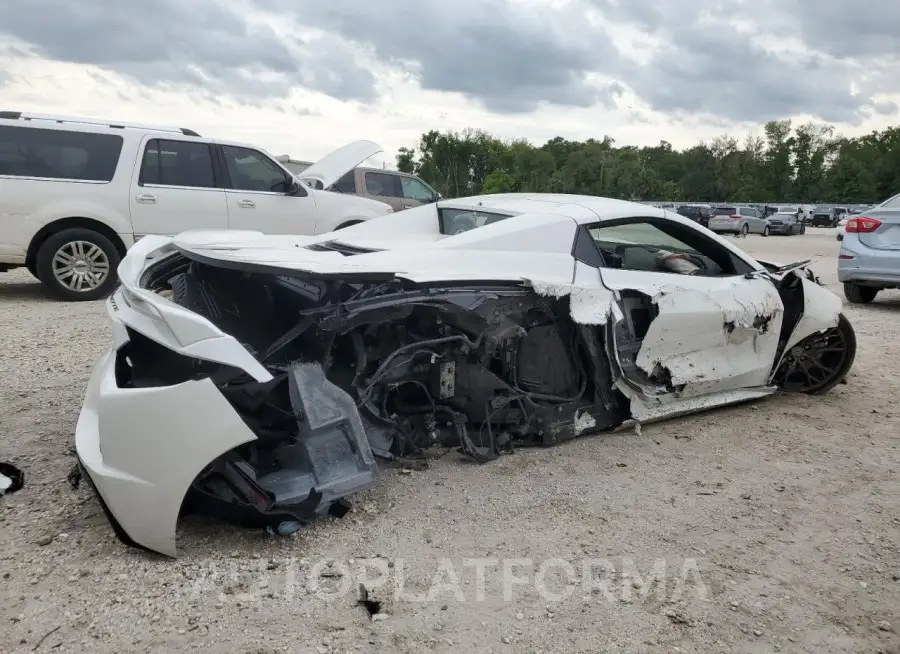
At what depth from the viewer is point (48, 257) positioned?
731 cm

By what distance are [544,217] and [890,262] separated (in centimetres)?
626

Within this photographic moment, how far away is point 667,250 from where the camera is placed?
4.62 m

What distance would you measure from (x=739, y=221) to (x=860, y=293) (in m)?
24.4

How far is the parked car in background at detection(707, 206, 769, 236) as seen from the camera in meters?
31.9

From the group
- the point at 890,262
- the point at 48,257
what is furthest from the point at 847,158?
the point at 48,257

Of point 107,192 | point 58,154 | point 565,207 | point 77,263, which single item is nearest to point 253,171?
point 107,192

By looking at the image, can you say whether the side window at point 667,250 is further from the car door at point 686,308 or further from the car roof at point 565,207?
the car roof at point 565,207

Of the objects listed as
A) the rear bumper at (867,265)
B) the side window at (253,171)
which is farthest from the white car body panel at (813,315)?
the side window at (253,171)

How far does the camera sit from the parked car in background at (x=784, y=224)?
31859mm

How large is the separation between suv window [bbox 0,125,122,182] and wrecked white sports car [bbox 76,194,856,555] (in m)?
4.20

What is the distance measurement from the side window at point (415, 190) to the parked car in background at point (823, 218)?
1529 inches

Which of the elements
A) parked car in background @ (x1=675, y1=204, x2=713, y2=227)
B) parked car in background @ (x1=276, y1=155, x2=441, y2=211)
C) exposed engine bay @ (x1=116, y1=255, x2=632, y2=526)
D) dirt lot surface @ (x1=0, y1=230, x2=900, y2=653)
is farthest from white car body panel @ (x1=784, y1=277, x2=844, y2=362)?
parked car in background @ (x1=675, y1=204, x2=713, y2=227)

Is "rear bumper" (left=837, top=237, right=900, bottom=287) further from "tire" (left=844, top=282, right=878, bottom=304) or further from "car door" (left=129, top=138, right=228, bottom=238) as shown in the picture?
"car door" (left=129, top=138, right=228, bottom=238)

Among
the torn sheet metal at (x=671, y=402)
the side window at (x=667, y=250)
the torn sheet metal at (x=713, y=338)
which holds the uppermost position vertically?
the side window at (x=667, y=250)
